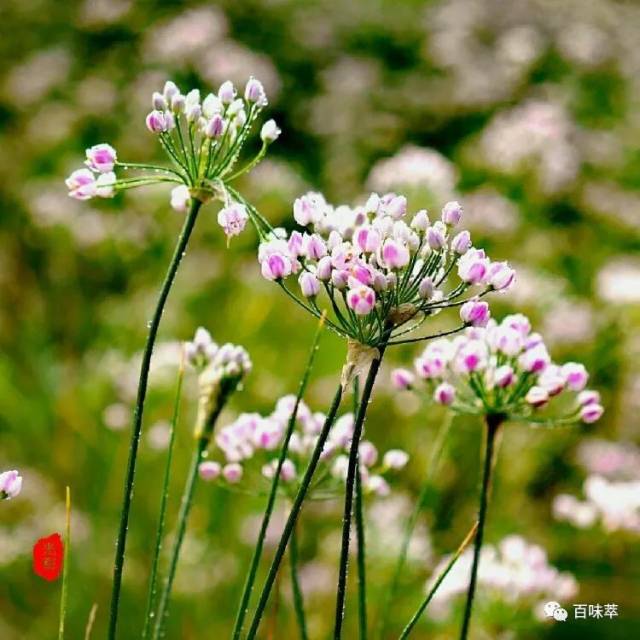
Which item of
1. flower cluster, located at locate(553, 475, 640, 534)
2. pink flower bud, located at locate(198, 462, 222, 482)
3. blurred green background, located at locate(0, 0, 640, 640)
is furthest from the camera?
blurred green background, located at locate(0, 0, 640, 640)

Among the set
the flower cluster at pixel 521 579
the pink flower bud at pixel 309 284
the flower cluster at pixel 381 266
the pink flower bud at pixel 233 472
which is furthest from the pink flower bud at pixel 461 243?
the flower cluster at pixel 521 579

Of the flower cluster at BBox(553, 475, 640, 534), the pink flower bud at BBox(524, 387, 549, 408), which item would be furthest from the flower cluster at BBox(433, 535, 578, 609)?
the pink flower bud at BBox(524, 387, 549, 408)

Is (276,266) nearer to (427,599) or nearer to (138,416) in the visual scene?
(138,416)

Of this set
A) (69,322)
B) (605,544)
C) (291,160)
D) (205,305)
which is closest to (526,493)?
(605,544)

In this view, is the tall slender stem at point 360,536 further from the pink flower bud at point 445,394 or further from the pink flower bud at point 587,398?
the pink flower bud at point 587,398

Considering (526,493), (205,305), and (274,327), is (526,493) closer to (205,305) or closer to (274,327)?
(274,327)

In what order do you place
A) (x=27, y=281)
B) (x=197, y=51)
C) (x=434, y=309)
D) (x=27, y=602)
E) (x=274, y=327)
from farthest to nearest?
(x=197, y=51)
(x=27, y=281)
(x=274, y=327)
(x=27, y=602)
(x=434, y=309)

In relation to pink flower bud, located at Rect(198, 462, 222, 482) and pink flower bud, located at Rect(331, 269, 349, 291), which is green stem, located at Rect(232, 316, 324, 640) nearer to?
pink flower bud, located at Rect(331, 269, 349, 291)
